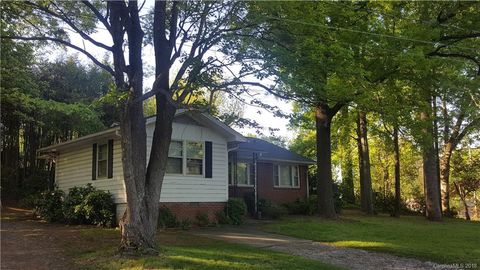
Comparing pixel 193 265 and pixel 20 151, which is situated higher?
pixel 20 151

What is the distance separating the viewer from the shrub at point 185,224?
16.3 m

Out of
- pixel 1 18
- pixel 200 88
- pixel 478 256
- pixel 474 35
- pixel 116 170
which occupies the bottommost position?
pixel 478 256

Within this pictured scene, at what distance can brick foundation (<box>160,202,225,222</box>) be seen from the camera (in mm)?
17188


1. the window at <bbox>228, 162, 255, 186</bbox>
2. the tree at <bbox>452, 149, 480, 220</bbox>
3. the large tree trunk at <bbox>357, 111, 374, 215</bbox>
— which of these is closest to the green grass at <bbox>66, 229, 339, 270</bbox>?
the window at <bbox>228, 162, 255, 186</bbox>

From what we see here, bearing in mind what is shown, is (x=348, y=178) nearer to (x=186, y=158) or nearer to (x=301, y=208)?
(x=301, y=208)

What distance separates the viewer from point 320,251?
40.1 feet

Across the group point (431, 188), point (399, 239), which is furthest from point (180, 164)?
point (431, 188)

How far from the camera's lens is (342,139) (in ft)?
102

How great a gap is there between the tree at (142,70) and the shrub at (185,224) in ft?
18.5

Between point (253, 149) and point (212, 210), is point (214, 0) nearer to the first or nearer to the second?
point (212, 210)

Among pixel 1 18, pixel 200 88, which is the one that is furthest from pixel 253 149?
pixel 1 18

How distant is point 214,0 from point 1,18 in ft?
17.2

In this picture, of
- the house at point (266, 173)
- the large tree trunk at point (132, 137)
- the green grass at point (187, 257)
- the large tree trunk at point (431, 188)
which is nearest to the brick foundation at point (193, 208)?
the house at point (266, 173)

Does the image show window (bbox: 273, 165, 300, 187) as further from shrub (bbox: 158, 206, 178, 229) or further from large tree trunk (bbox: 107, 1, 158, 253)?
large tree trunk (bbox: 107, 1, 158, 253)
